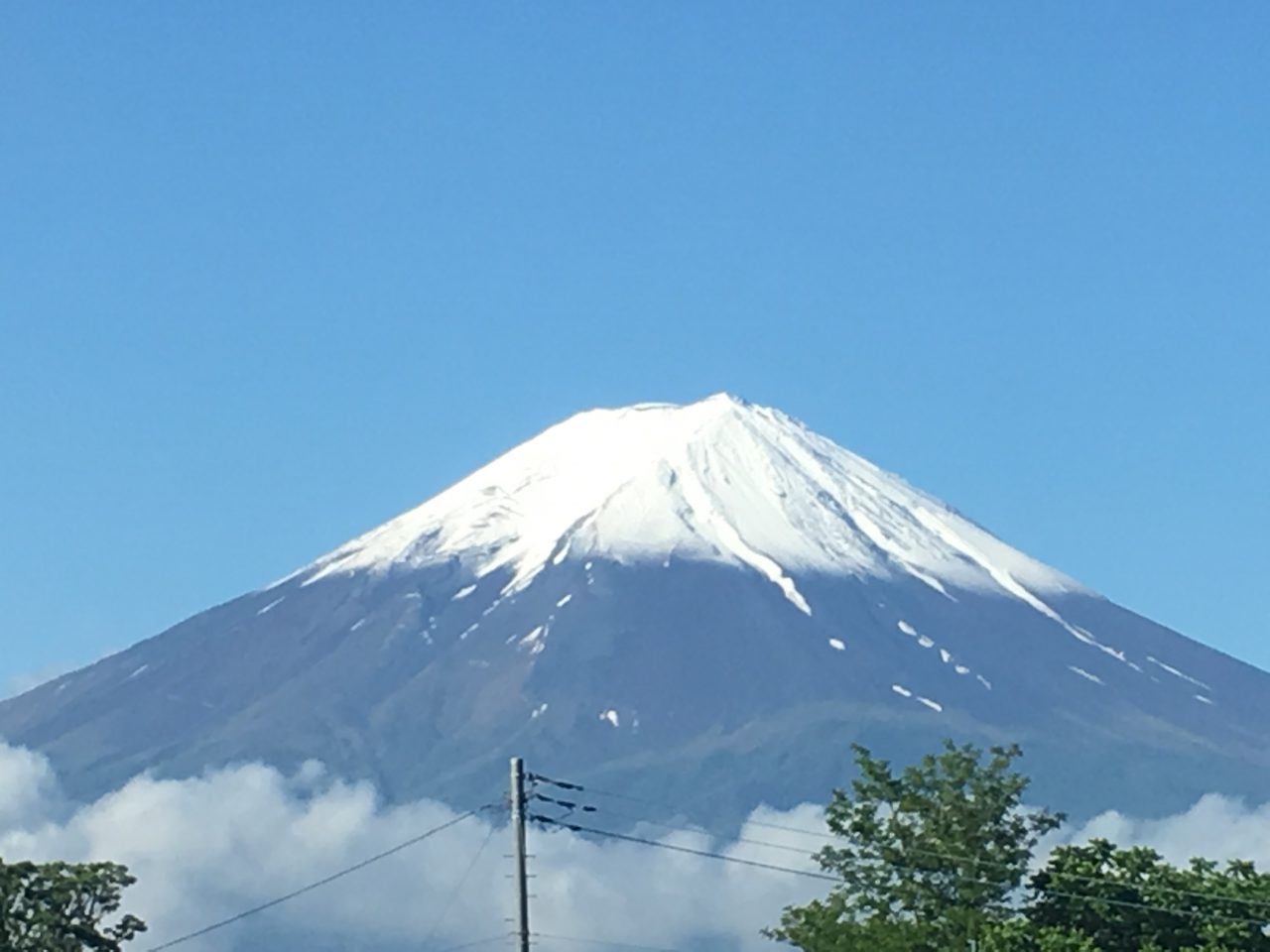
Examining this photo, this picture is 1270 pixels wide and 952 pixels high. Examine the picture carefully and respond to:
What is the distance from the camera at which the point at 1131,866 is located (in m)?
65.0

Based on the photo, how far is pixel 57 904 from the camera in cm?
7125

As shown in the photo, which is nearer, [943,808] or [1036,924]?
[1036,924]

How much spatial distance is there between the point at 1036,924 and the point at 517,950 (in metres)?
21.2

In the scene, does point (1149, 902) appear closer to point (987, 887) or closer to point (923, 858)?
point (987, 887)

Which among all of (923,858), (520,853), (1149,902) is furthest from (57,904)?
(520,853)

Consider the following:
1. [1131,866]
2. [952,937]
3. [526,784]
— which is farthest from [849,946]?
[526,784]

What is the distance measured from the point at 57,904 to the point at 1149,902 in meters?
25.5

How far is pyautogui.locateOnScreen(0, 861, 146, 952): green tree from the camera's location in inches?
2761

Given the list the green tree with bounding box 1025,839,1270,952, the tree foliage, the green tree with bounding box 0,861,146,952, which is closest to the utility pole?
the tree foliage

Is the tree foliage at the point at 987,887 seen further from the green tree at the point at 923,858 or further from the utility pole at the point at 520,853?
the utility pole at the point at 520,853

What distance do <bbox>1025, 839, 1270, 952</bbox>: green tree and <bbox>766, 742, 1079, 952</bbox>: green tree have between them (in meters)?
2.13

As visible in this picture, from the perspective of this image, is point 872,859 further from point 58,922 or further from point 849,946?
point 58,922

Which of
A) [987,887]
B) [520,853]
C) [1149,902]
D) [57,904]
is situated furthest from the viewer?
[57,904]

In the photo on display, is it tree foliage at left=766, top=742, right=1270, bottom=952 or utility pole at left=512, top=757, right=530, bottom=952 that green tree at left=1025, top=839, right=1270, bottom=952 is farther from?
utility pole at left=512, top=757, right=530, bottom=952
